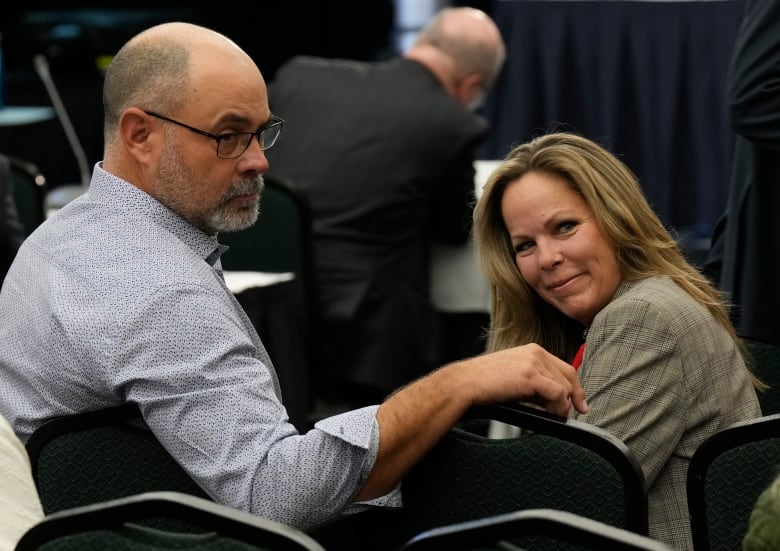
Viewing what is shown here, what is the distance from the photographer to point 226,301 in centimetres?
180

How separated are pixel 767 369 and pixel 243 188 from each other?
87 centimetres

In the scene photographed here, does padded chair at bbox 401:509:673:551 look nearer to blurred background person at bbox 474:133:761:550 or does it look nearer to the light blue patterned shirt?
the light blue patterned shirt

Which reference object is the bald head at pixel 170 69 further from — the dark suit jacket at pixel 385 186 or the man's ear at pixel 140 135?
the dark suit jacket at pixel 385 186

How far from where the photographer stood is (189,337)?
1.69 m

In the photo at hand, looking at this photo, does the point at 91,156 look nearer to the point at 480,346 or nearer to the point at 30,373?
the point at 480,346

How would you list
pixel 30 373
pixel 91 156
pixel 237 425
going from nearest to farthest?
1. pixel 237 425
2. pixel 30 373
3. pixel 91 156

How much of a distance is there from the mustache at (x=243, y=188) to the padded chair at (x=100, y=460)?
0.39m

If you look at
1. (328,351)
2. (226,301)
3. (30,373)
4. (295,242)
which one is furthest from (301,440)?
(328,351)

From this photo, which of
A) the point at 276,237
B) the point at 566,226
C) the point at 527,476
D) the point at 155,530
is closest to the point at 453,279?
the point at 276,237

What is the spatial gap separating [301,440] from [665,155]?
414 cm

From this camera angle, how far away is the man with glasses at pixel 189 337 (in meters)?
1.67

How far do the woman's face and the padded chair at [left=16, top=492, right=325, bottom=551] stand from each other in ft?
3.14

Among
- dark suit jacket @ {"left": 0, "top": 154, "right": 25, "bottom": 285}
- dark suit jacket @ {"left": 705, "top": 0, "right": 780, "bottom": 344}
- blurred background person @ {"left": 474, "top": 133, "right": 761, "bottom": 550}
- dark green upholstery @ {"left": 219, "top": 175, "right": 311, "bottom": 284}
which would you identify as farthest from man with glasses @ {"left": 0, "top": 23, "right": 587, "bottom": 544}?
dark green upholstery @ {"left": 219, "top": 175, "right": 311, "bottom": 284}

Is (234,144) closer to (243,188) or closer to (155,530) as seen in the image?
(243,188)
